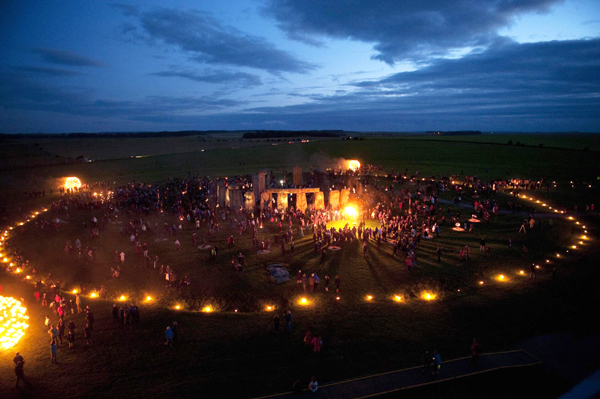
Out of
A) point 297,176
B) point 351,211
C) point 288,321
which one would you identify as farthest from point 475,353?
point 297,176

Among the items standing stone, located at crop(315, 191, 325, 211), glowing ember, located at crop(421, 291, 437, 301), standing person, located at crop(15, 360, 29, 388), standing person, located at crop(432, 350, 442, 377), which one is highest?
standing stone, located at crop(315, 191, 325, 211)

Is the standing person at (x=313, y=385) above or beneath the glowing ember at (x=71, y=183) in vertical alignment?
beneath

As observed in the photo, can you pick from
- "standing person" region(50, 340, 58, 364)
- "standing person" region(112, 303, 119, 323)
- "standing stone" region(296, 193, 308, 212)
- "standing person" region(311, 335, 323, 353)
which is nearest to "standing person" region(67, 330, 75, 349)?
"standing person" region(50, 340, 58, 364)

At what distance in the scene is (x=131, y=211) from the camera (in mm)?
32875

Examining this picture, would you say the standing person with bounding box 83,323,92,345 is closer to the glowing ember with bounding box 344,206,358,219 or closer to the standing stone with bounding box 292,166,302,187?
the glowing ember with bounding box 344,206,358,219

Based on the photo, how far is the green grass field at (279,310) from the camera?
11992mm

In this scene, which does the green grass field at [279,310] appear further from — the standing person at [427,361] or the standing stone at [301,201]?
the standing stone at [301,201]

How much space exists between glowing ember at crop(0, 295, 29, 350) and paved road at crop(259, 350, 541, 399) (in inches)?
436

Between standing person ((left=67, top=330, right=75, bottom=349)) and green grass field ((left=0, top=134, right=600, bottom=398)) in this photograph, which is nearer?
green grass field ((left=0, top=134, right=600, bottom=398))

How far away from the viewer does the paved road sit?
35.4ft

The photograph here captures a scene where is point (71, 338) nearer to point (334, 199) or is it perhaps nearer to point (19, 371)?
point (19, 371)

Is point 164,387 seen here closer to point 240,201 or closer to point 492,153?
point 240,201

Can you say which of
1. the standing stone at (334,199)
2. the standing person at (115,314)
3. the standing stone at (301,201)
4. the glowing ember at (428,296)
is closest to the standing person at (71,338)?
the standing person at (115,314)

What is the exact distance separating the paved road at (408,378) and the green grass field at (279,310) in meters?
0.44
